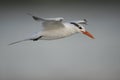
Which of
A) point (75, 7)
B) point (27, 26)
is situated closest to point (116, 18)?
point (75, 7)

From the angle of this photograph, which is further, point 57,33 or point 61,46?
point 61,46

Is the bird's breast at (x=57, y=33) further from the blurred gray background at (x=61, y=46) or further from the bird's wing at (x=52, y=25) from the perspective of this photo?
the blurred gray background at (x=61, y=46)

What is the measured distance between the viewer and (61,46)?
235 cm

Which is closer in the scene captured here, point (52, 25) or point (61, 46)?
point (52, 25)

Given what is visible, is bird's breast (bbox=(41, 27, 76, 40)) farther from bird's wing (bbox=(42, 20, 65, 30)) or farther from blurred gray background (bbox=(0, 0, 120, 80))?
blurred gray background (bbox=(0, 0, 120, 80))

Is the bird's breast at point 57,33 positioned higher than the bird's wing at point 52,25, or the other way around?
the bird's wing at point 52,25

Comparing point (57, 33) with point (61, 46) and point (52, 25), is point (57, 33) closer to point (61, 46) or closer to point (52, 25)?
point (52, 25)

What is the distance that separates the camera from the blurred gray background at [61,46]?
2316mm

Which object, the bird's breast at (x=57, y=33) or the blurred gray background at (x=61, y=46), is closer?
the bird's breast at (x=57, y=33)

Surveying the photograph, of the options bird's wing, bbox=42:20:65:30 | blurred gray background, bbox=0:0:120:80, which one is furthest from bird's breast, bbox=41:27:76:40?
blurred gray background, bbox=0:0:120:80

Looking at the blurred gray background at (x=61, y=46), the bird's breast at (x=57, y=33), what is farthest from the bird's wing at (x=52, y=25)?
the blurred gray background at (x=61, y=46)

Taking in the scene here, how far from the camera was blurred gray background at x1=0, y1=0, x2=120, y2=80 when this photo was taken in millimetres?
2316

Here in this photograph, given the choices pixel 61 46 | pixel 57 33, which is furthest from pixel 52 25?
pixel 61 46

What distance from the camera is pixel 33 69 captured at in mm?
2326
